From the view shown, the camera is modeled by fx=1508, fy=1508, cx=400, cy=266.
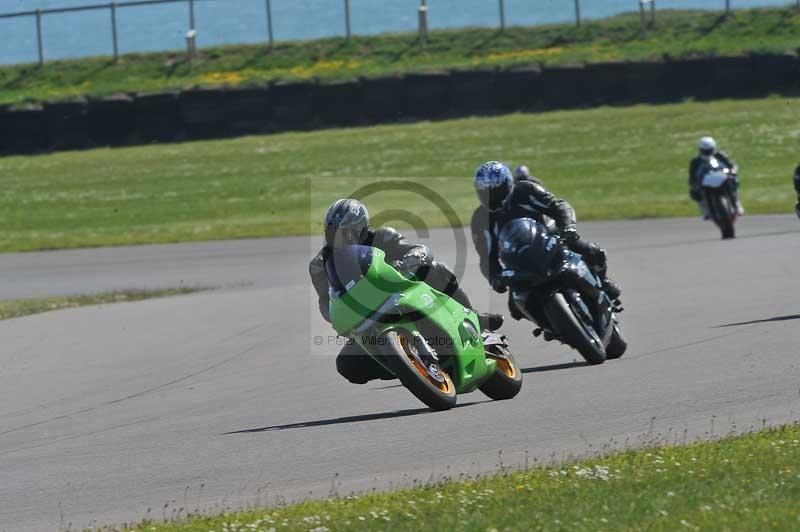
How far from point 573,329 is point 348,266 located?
238cm

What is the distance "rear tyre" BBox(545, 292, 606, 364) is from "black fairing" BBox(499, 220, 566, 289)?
0.63ft

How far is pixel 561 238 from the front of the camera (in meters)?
10.7

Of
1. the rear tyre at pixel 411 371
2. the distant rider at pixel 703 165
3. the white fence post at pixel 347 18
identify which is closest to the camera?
the rear tyre at pixel 411 371

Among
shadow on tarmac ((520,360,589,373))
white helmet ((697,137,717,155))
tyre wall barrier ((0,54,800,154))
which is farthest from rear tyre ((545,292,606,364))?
tyre wall barrier ((0,54,800,154))

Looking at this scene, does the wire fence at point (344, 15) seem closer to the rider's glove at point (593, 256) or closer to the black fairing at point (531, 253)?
the rider's glove at point (593, 256)

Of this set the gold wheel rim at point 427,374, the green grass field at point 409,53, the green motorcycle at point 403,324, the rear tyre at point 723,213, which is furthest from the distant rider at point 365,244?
the green grass field at point 409,53

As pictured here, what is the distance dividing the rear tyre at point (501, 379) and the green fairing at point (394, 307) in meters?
0.41

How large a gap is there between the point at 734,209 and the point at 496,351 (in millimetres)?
12523

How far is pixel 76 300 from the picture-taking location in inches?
674

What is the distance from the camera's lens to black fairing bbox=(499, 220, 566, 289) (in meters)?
10.4

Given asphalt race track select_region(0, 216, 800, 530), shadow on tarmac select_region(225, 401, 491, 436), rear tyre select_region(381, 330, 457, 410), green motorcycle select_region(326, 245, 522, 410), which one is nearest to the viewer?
asphalt race track select_region(0, 216, 800, 530)

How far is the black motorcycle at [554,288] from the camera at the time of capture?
10.4 m

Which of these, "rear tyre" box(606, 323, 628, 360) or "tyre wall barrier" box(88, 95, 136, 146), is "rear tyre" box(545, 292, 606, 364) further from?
"tyre wall barrier" box(88, 95, 136, 146)

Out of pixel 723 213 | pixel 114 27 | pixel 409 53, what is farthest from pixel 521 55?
pixel 723 213
